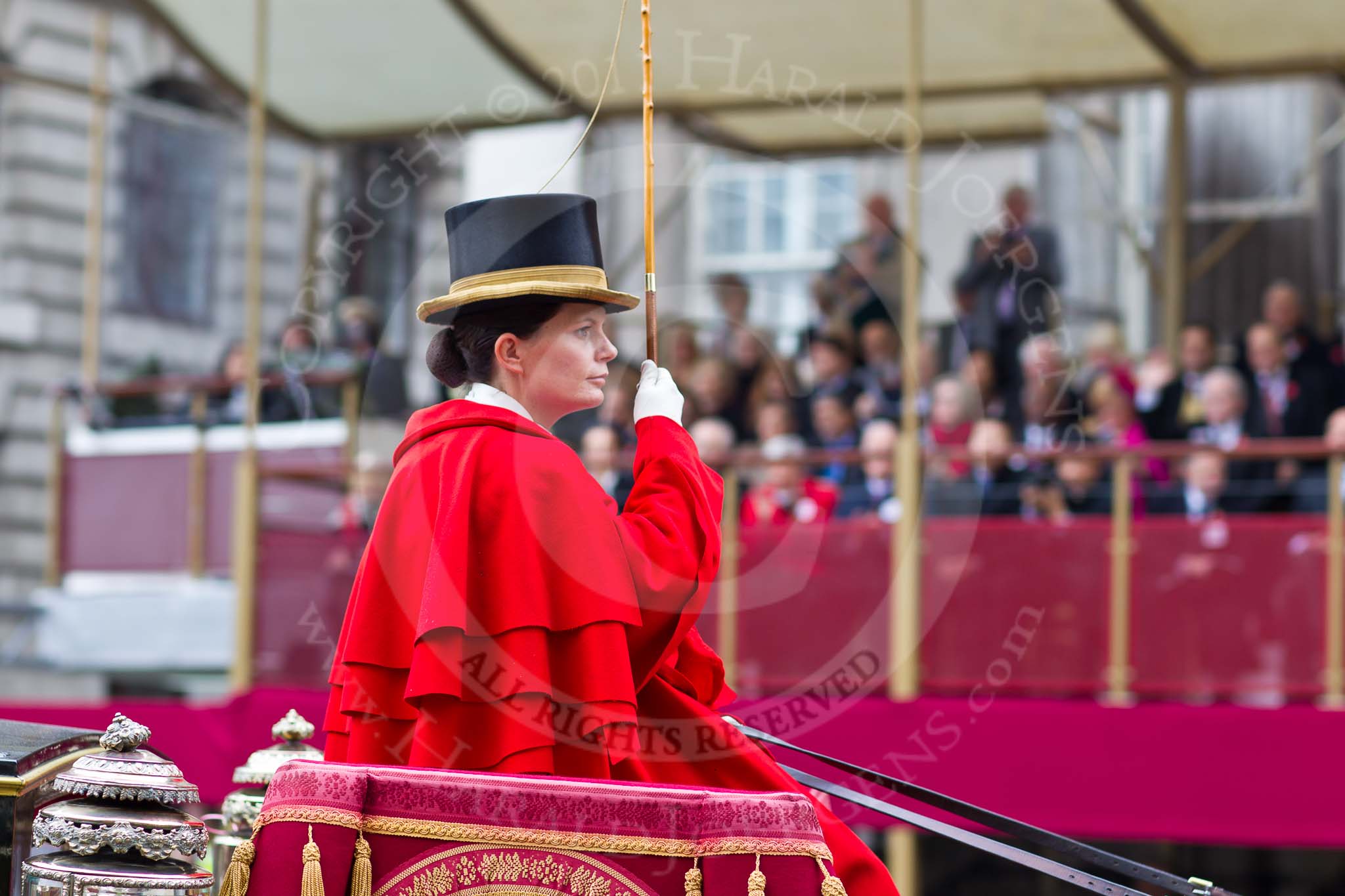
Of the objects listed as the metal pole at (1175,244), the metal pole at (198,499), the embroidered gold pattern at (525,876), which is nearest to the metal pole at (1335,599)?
the metal pole at (1175,244)

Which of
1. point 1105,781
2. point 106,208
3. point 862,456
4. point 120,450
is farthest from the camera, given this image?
point 106,208

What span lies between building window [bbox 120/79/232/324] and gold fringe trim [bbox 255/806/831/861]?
15.3 metres

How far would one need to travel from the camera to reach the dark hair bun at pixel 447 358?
3336 millimetres

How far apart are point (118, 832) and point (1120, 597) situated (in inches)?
210

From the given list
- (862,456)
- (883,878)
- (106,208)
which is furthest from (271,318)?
(883,878)

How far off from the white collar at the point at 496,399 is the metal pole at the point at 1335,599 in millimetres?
4766

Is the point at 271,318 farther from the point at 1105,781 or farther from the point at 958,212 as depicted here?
the point at 1105,781

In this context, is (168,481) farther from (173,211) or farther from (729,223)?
(729,223)

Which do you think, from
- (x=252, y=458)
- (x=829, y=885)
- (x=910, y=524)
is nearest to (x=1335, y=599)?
(x=910, y=524)

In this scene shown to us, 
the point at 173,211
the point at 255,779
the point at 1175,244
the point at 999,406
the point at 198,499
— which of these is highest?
the point at 173,211

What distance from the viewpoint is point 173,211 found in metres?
18.4

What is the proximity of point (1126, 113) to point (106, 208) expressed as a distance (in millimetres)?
9267

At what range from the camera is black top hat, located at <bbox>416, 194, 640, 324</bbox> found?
10.4 feet

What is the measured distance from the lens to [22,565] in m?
15.6
